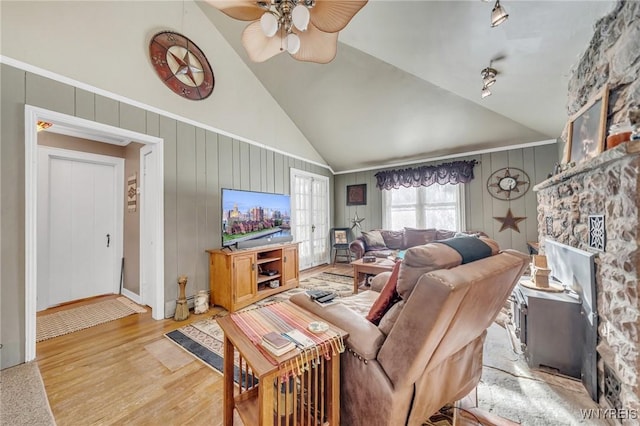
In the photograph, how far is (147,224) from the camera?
3.10 meters

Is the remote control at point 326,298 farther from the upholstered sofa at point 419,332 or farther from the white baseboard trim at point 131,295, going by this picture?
the white baseboard trim at point 131,295

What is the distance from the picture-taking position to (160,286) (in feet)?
9.14

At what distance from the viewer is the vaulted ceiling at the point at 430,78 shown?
186cm

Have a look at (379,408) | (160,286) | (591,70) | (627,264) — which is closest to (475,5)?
(591,70)

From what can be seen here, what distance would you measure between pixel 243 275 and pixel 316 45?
2650mm

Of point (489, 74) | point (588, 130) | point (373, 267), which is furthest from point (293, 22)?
point (373, 267)

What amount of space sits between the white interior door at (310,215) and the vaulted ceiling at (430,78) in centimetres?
81

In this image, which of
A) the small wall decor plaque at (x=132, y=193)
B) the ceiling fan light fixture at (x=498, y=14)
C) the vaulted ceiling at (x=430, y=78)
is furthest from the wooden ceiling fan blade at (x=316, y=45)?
the small wall decor plaque at (x=132, y=193)

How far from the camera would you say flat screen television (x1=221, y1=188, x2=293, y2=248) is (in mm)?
3242

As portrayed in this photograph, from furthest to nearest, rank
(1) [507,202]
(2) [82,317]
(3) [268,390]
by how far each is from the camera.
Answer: (1) [507,202] < (2) [82,317] < (3) [268,390]

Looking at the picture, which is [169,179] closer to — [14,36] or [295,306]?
[14,36]

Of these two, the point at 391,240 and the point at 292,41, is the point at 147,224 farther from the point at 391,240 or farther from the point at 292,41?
the point at 391,240

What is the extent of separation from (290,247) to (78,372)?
2.57 metres

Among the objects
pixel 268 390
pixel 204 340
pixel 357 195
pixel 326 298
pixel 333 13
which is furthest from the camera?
pixel 357 195
